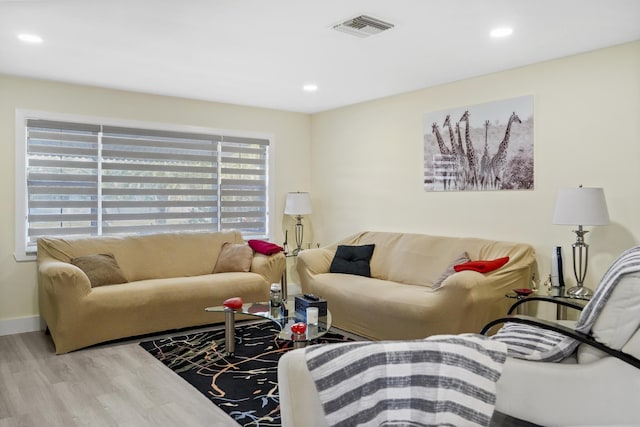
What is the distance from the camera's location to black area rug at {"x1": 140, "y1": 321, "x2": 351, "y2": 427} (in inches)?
116

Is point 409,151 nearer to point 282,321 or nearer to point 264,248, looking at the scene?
point 264,248

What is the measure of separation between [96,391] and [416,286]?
279 cm

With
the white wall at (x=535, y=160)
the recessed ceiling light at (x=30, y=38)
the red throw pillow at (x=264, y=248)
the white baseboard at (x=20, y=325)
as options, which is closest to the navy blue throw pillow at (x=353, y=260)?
the white wall at (x=535, y=160)

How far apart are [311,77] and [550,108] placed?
212 cm

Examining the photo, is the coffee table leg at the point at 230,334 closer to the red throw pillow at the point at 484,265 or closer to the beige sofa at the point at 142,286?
the beige sofa at the point at 142,286

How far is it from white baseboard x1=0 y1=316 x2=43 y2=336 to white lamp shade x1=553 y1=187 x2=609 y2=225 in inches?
186

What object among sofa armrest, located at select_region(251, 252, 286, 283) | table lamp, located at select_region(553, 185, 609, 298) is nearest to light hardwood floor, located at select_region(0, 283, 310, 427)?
sofa armrest, located at select_region(251, 252, 286, 283)

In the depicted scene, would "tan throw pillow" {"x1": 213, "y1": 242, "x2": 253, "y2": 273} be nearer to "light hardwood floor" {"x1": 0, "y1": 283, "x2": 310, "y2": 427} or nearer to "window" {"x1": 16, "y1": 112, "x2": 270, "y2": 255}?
"window" {"x1": 16, "y1": 112, "x2": 270, "y2": 255}

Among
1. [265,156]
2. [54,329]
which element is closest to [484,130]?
[265,156]

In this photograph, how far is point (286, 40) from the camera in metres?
3.54

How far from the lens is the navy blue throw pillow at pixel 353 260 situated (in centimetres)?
505

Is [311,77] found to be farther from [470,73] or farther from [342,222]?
[342,222]

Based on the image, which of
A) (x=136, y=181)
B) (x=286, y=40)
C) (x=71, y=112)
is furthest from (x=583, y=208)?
(x=71, y=112)

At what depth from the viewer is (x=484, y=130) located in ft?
14.9
